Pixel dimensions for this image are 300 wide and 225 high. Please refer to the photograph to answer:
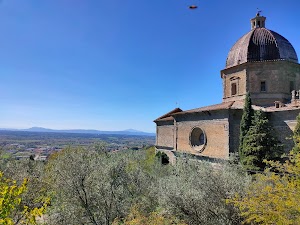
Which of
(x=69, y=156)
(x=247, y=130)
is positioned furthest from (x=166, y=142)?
(x=69, y=156)

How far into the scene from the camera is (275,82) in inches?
1069

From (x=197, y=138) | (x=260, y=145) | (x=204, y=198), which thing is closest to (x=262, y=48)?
(x=260, y=145)

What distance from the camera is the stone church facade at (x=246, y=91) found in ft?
79.2

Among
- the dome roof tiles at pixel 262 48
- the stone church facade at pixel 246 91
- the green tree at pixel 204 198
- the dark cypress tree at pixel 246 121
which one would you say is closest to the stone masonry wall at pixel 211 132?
the stone church facade at pixel 246 91

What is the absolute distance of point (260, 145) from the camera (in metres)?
21.6

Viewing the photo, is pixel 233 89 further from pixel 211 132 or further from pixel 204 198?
pixel 204 198

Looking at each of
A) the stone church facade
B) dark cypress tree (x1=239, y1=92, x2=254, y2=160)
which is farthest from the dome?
dark cypress tree (x1=239, y1=92, x2=254, y2=160)

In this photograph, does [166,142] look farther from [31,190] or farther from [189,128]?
[31,190]

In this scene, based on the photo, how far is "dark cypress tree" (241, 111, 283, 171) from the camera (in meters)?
21.4

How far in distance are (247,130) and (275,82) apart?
8.15 m

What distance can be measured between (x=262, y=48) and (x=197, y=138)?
1277 centimetres

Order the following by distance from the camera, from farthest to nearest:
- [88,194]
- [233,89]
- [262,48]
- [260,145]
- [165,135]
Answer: [165,135] < [233,89] < [262,48] < [260,145] < [88,194]

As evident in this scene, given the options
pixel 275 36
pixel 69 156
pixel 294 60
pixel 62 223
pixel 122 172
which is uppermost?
pixel 275 36

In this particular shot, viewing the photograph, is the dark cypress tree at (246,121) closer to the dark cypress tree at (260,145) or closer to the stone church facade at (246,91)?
the dark cypress tree at (260,145)
